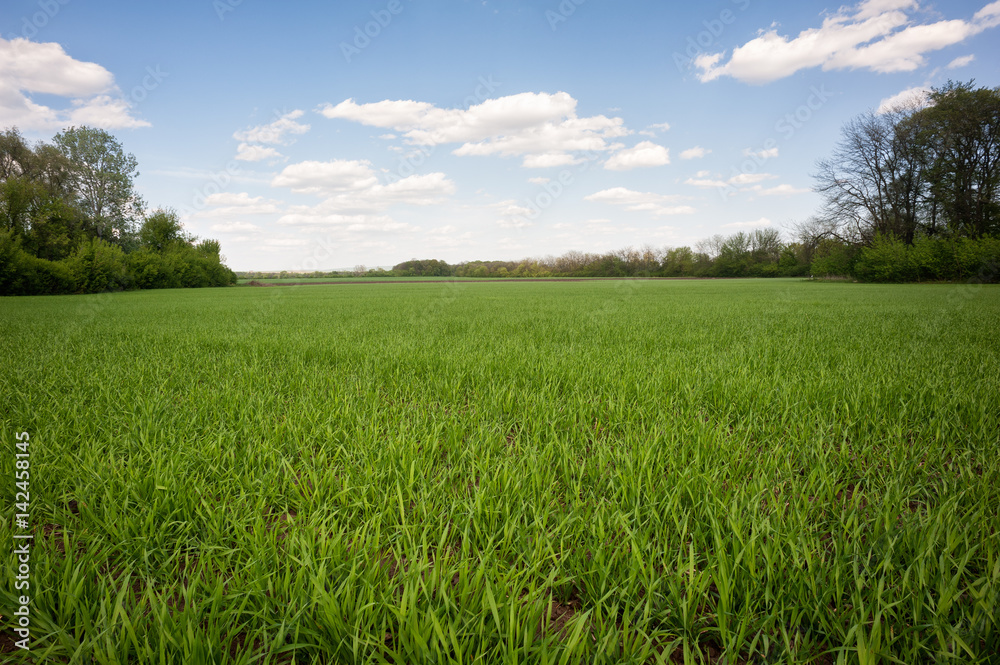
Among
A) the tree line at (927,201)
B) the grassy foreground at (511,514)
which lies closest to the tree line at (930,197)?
the tree line at (927,201)

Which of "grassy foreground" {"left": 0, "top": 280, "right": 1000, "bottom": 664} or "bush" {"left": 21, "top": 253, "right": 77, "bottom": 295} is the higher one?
"bush" {"left": 21, "top": 253, "right": 77, "bottom": 295}

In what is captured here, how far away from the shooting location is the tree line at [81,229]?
29.7 metres

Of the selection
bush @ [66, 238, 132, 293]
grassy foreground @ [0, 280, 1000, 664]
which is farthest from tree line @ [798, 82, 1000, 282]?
bush @ [66, 238, 132, 293]

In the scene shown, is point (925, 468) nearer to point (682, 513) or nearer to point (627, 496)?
point (682, 513)

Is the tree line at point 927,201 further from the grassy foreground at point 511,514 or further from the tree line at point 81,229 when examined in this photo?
the tree line at point 81,229

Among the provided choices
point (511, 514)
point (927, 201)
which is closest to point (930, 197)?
point (927, 201)

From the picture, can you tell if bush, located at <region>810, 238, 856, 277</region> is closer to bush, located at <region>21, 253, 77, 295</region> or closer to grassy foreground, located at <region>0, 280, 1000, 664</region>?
grassy foreground, located at <region>0, 280, 1000, 664</region>

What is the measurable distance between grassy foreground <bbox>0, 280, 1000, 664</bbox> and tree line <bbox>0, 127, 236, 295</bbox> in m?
35.5

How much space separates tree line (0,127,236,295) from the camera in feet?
97.5

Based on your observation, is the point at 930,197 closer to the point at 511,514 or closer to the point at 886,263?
the point at 886,263

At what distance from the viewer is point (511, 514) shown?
2045mm

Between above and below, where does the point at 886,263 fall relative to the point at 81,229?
below

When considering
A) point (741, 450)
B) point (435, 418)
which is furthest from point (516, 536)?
point (741, 450)

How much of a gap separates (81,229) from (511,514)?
56383 mm
